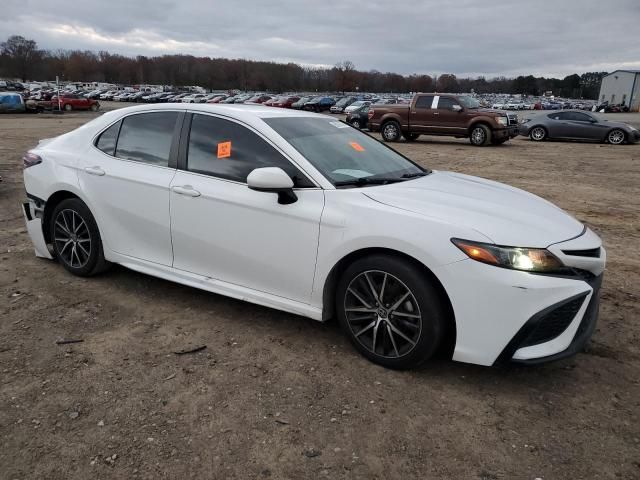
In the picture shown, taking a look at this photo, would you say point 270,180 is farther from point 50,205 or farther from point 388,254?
point 50,205

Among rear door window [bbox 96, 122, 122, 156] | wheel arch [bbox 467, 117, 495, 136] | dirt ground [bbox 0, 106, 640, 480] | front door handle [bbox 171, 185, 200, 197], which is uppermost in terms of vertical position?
rear door window [bbox 96, 122, 122, 156]

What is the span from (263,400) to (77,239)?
2.63 meters

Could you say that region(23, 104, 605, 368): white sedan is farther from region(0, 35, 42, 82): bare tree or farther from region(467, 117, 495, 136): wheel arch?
region(0, 35, 42, 82): bare tree

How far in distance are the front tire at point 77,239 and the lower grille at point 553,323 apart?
138 inches

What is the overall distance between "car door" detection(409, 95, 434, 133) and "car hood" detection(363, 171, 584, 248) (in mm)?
16146

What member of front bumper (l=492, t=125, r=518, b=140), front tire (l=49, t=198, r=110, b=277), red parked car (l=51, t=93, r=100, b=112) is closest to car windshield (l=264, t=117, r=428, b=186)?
front tire (l=49, t=198, r=110, b=277)

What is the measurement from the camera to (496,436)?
8.84ft

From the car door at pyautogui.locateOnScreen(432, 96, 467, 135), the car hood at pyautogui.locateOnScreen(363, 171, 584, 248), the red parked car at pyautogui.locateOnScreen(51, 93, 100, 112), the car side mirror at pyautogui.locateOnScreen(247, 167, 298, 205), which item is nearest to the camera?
the car hood at pyautogui.locateOnScreen(363, 171, 584, 248)

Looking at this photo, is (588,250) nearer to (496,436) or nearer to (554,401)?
(554,401)

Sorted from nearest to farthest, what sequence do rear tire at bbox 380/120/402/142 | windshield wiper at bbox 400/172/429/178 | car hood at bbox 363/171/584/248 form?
car hood at bbox 363/171/584/248
windshield wiper at bbox 400/172/429/178
rear tire at bbox 380/120/402/142

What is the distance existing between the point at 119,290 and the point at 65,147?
141cm

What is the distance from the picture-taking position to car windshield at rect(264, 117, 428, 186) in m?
3.60

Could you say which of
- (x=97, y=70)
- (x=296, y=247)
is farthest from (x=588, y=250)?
(x=97, y=70)

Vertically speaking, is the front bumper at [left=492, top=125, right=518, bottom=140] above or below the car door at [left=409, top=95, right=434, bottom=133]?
below
